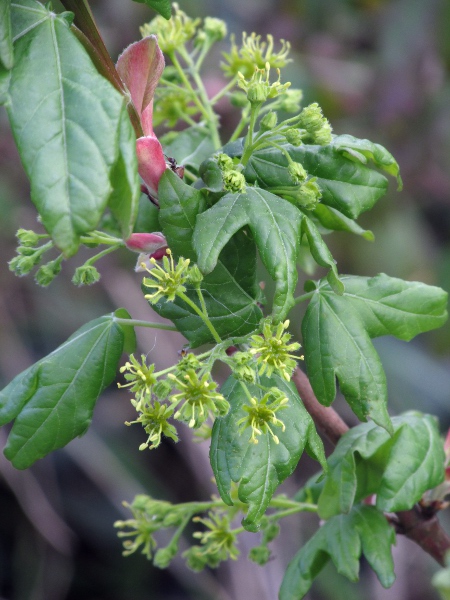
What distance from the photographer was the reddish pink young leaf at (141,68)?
1033 millimetres

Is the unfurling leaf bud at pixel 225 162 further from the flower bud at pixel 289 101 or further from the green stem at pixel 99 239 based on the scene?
the flower bud at pixel 289 101

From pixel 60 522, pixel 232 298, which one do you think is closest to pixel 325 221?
pixel 232 298

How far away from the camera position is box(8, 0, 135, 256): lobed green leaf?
0.81 metres

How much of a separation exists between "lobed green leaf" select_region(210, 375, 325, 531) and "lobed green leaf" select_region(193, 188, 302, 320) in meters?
0.15

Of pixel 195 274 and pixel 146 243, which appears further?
pixel 146 243

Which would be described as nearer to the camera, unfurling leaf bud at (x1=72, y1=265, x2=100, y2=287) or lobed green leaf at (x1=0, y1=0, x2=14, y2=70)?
lobed green leaf at (x1=0, y1=0, x2=14, y2=70)

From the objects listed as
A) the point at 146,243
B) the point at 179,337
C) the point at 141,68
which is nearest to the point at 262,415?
the point at 146,243

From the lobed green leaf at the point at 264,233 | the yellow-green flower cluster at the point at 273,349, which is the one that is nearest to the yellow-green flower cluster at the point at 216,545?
the yellow-green flower cluster at the point at 273,349

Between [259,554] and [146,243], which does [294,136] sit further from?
[259,554]

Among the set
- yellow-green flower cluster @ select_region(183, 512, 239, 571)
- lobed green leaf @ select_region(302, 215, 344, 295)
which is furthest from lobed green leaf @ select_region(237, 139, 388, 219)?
yellow-green flower cluster @ select_region(183, 512, 239, 571)

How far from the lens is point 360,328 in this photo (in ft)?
3.72

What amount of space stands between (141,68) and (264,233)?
300 millimetres

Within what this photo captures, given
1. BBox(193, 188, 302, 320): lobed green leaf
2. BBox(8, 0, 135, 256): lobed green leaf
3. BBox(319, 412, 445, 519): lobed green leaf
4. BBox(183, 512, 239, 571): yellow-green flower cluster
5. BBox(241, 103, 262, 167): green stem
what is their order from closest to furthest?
BBox(8, 0, 135, 256): lobed green leaf
BBox(193, 188, 302, 320): lobed green leaf
BBox(241, 103, 262, 167): green stem
BBox(319, 412, 445, 519): lobed green leaf
BBox(183, 512, 239, 571): yellow-green flower cluster

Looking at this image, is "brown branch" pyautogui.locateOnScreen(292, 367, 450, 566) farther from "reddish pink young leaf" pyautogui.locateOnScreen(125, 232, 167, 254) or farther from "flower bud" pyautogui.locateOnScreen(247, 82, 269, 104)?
"flower bud" pyautogui.locateOnScreen(247, 82, 269, 104)
